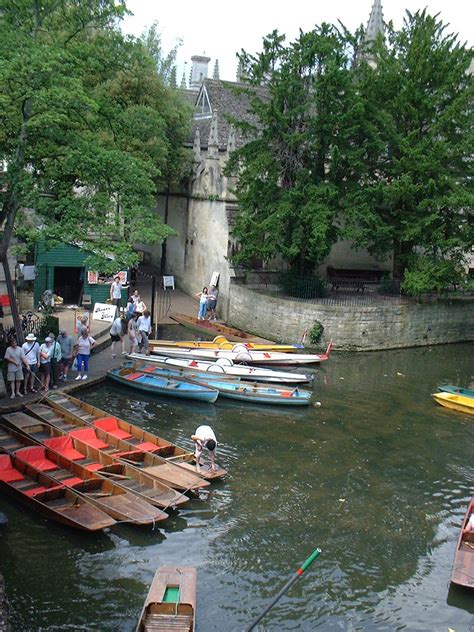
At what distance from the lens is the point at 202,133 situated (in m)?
38.6

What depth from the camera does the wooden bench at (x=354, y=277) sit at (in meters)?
31.4

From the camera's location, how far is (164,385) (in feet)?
68.4

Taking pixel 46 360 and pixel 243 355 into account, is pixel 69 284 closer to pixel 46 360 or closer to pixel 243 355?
pixel 243 355

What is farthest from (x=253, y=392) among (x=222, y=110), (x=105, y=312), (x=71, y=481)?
(x=222, y=110)

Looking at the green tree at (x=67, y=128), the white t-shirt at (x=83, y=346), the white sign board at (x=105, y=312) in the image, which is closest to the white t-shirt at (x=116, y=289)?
the white sign board at (x=105, y=312)

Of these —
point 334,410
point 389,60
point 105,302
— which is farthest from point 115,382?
point 389,60

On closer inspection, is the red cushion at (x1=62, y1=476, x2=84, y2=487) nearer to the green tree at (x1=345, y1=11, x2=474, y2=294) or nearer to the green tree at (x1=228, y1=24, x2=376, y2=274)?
the green tree at (x1=228, y1=24, x2=376, y2=274)

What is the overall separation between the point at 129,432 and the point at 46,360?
375 centimetres

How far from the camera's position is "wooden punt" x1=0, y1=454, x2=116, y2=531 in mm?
12250

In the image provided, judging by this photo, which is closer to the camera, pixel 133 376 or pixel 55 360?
pixel 55 360

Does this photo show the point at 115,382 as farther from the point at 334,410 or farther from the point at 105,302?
the point at 105,302

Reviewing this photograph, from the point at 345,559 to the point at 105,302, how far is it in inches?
756

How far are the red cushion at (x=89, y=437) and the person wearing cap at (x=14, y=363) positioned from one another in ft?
9.62

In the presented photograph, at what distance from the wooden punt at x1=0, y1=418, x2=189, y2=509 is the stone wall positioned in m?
14.2
